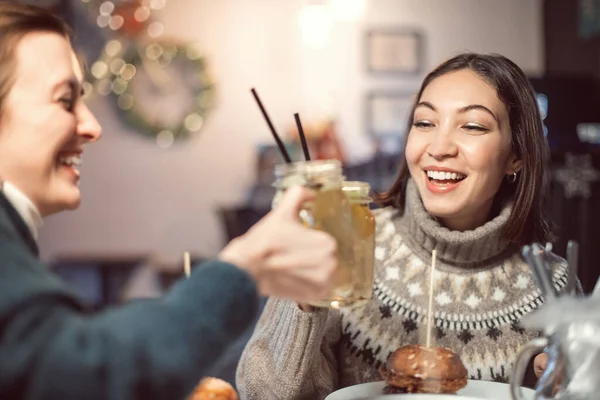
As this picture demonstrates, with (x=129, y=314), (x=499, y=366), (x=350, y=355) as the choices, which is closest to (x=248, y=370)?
(x=350, y=355)

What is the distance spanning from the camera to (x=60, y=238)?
5.95 m

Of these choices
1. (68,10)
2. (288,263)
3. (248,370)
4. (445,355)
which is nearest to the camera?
(288,263)

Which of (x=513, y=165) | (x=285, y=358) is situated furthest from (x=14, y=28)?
(x=513, y=165)

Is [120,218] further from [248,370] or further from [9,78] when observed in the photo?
[9,78]

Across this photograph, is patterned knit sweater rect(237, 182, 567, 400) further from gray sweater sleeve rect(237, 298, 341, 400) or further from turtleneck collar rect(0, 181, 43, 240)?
turtleneck collar rect(0, 181, 43, 240)

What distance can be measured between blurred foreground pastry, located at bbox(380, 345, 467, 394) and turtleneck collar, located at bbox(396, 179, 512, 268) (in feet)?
1.60

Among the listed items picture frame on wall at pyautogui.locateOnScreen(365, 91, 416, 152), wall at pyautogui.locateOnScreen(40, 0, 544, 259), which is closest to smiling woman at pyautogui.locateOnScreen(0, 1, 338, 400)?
wall at pyautogui.locateOnScreen(40, 0, 544, 259)

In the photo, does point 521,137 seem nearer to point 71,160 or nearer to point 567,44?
point 71,160

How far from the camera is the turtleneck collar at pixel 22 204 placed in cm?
89

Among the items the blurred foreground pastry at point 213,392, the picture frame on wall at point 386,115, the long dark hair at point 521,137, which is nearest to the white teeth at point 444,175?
the long dark hair at point 521,137

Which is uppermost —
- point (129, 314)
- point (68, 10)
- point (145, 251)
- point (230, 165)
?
point (68, 10)

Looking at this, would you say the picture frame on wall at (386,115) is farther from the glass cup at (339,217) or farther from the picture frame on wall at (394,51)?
the glass cup at (339,217)

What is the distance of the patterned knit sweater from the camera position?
66.2 inches

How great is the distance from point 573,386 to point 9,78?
87 centimetres
